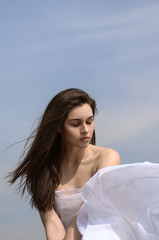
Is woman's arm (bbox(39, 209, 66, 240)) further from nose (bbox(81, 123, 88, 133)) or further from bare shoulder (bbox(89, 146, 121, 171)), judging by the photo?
nose (bbox(81, 123, 88, 133))

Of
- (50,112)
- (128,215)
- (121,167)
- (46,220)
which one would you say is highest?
(50,112)

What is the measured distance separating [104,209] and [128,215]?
0.20 m

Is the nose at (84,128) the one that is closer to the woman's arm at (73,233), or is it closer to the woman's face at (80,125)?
the woman's face at (80,125)

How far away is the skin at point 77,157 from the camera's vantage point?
409 cm

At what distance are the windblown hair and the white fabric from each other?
68 millimetres

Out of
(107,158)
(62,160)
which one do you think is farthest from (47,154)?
(107,158)

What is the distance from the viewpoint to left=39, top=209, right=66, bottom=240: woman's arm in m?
4.12

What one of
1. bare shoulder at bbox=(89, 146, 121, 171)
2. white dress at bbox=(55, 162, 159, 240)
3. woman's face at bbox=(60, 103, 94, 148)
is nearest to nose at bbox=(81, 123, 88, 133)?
woman's face at bbox=(60, 103, 94, 148)

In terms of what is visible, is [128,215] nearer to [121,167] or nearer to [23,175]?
[121,167]

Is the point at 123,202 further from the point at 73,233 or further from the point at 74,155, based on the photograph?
the point at 74,155

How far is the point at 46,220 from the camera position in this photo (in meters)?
4.32

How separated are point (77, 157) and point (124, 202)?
3.13ft

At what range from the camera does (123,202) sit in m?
3.59

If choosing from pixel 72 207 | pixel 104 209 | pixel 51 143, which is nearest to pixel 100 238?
pixel 104 209
